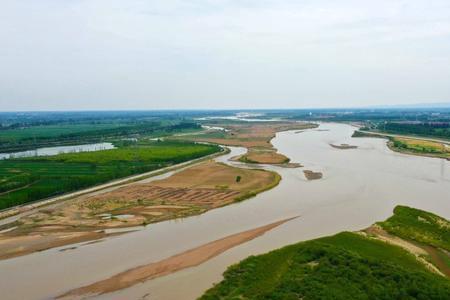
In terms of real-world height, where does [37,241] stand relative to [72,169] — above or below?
below

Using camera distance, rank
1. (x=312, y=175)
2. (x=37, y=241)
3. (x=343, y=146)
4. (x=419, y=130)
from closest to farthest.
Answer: (x=37, y=241), (x=312, y=175), (x=343, y=146), (x=419, y=130)

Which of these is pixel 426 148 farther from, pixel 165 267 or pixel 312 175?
pixel 165 267

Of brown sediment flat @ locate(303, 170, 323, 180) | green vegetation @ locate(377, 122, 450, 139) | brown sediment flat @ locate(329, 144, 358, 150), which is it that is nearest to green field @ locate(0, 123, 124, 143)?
brown sediment flat @ locate(329, 144, 358, 150)

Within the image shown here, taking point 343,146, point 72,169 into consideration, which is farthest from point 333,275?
point 343,146

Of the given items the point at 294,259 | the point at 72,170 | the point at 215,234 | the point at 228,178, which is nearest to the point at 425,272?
the point at 294,259

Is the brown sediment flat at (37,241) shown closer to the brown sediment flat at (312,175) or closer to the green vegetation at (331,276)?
the green vegetation at (331,276)

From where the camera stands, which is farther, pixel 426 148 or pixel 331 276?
pixel 426 148

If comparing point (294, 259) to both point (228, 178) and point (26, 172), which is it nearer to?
point (228, 178)

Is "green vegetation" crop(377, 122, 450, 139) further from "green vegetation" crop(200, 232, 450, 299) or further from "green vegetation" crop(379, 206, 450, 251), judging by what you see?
"green vegetation" crop(200, 232, 450, 299)
